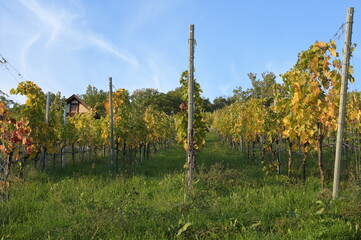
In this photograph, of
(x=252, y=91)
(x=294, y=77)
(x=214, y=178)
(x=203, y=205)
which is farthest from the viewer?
(x=252, y=91)

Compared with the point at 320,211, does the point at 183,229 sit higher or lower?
lower

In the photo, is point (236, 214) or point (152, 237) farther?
point (236, 214)

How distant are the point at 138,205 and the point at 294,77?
4420mm

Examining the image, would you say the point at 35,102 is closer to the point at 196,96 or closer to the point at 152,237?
the point at 196,96

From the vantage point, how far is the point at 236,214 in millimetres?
4488

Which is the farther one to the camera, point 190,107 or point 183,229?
point 190,107

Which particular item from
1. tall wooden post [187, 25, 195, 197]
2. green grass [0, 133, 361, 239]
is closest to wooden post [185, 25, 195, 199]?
tall wooden post [187, 25, 195, 197]

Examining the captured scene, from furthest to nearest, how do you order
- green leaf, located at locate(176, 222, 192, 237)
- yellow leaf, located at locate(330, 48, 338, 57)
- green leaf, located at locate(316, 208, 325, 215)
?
1. yellow leaf, located at locate(330, 48, 338, 57)
2. green leaf, located at locate(316, 208, 325, 215)
3. green leaf, located at locate(176, 222, 192, 237)

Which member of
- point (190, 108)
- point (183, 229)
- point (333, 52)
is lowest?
point (183, 229)

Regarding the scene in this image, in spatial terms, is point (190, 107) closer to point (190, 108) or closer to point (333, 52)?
point (190, 108)

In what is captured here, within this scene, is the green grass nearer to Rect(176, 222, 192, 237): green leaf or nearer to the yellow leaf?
Rect(176, 222, 192, 237): green leaf

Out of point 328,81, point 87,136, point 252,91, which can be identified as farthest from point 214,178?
point 252,91

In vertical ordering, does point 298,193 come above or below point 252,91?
below

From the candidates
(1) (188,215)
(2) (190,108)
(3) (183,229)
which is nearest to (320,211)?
(1) (188,215)
